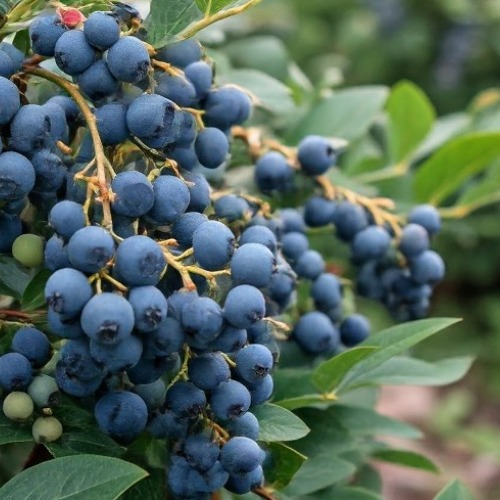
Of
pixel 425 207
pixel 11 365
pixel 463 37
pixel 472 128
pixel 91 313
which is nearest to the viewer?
pixel 91 313

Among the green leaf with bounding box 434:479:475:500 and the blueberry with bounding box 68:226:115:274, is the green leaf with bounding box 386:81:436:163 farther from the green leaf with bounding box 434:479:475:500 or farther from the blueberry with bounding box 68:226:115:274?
the blueberry with bounding box 68:226:115:274

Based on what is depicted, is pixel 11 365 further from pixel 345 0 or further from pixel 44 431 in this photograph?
pixel 345 0

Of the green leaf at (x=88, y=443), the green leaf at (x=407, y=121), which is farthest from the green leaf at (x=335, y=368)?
the green leaf at (x=407, y=121)

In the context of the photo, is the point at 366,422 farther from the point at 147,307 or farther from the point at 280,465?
the point at 147,307

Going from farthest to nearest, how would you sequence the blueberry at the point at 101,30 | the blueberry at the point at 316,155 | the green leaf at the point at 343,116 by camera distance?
the green leaf at the point at 343,116 → the blueberry at the point at 316,155 → the blueberry at the point at 101,30

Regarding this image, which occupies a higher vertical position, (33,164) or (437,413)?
(33,164)

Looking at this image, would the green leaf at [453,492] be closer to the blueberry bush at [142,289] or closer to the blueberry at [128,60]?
the blueberry bush at [142,289]

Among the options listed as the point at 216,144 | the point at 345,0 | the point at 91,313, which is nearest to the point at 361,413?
the point at 216,144
